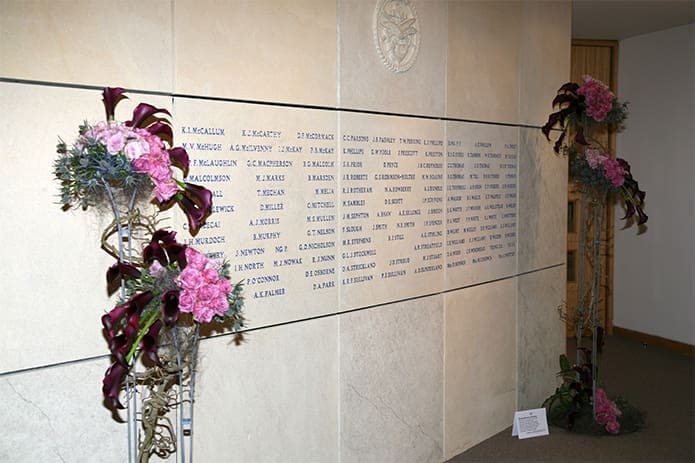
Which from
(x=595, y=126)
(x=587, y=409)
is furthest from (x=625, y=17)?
(x=587, y=409)

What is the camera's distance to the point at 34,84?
200cm

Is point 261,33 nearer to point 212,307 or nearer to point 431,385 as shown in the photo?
point 212,307

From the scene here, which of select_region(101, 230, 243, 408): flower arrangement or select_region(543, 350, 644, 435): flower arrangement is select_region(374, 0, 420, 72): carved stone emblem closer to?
select_region(101, 230, 243, 408): flower arrangement

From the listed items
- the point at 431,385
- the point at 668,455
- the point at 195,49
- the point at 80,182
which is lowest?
the point at 668,455

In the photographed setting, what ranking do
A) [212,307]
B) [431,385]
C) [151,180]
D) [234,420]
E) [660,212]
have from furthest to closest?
[660,212] < [431,385] < [234,420] < [151,180] < [212,307]

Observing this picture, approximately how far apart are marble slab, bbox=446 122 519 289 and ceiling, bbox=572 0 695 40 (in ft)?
5.70

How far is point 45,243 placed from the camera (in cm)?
203

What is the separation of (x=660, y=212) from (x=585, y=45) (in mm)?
1717

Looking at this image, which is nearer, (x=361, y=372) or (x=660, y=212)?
(x=361, y=372)

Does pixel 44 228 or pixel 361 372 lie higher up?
pixel 44 228

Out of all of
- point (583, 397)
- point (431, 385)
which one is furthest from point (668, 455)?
point (431, 385)

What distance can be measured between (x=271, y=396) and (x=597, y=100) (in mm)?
2600

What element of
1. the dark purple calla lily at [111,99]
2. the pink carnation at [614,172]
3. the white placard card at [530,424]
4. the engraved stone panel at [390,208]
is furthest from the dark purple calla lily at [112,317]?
the pink carnation at [614,172]

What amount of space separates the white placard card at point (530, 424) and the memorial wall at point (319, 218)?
0.12 m
